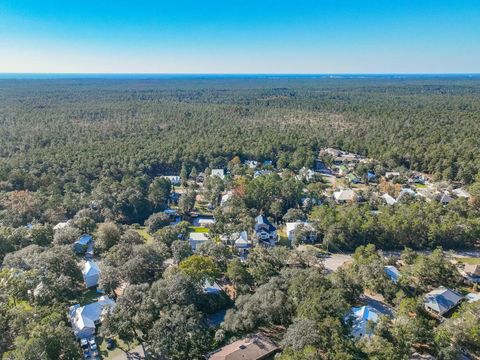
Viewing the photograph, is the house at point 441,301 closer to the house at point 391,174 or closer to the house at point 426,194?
the house at point 426,194

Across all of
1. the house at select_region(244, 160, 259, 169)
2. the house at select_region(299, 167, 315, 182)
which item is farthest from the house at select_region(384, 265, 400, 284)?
the house at select_region(244, 160, 259, 169)

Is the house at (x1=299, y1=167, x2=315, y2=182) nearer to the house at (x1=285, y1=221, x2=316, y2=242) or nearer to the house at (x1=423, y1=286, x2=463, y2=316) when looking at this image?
the house at (x1=285, y1=221, x2=316, y2=242)

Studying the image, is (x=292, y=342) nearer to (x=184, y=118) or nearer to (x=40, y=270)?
(x=40, y=270)

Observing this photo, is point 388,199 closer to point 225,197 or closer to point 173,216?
point 225,197

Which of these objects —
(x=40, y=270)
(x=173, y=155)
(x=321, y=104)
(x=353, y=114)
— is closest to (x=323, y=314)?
(x=40, y=270)

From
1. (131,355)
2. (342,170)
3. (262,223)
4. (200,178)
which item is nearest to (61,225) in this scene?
(131,355)

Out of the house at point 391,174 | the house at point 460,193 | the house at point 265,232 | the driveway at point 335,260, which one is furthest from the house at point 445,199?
the house at point 265,232
